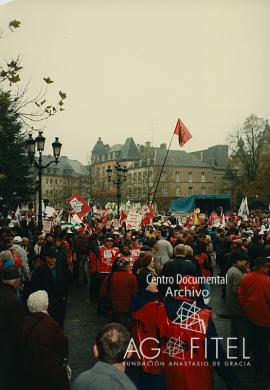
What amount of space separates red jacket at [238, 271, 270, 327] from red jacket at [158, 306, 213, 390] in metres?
2.02

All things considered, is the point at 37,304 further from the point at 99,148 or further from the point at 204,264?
the point at 99,148

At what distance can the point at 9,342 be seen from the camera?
449 cm

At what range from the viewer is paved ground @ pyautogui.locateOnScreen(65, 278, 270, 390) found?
622 cm

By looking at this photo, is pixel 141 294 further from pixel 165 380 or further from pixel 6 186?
Answer: pixel 6 186

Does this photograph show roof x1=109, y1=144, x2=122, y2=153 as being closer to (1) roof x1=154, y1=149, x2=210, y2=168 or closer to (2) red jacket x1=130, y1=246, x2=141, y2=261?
(1) roof x1=154, y1=149, x2=210, y2=168

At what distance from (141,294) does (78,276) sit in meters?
10.7

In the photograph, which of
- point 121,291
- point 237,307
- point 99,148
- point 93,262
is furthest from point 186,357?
point 99,148

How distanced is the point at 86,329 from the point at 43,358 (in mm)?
Answer: 4721

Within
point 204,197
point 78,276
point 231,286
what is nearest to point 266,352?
point 231,286

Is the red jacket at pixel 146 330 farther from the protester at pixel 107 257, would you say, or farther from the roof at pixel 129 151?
the roof at pixel 129 151

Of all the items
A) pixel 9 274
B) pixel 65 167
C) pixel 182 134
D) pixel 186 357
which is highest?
pixel 65 167

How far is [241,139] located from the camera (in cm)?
5566

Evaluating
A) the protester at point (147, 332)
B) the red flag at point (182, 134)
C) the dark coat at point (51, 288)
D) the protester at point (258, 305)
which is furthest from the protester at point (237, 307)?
the red flag at point (182, 134)

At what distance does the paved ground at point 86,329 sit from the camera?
6223 millimetres
